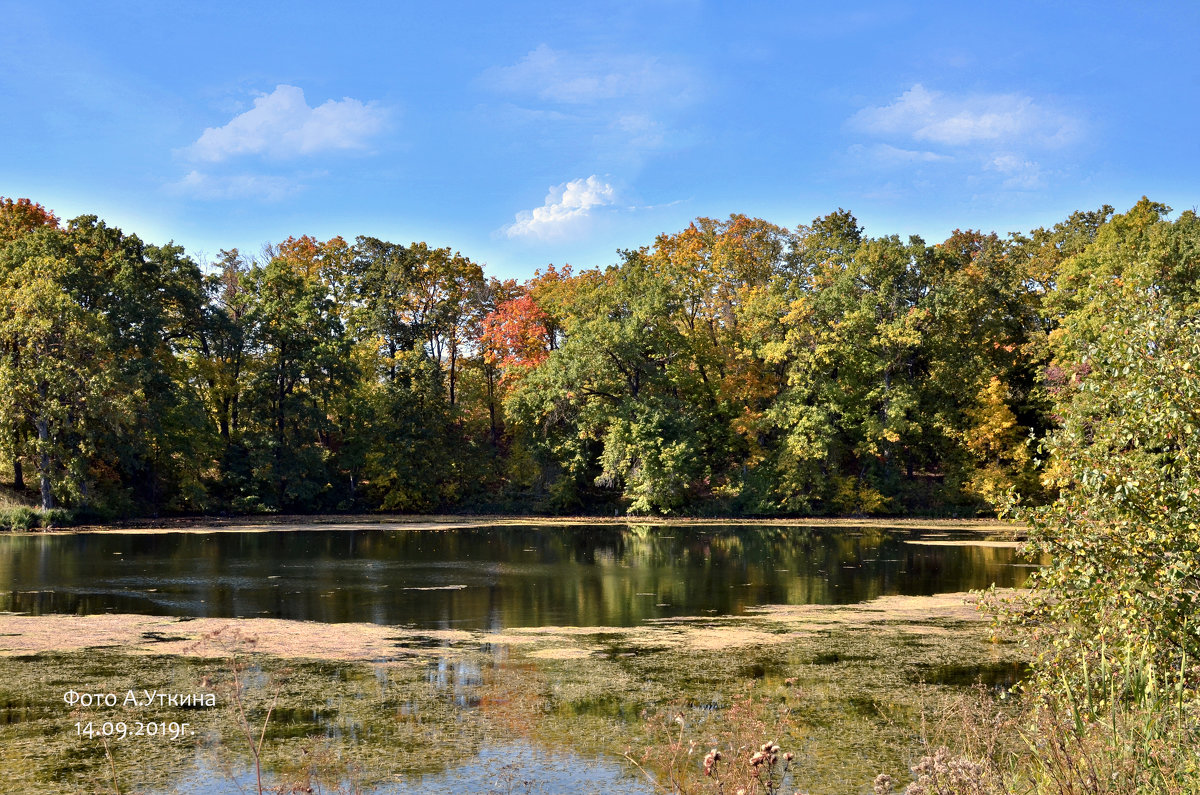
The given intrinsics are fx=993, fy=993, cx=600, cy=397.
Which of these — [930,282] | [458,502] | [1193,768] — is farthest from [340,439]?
[1193,768]

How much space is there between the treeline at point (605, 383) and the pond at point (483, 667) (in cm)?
1649

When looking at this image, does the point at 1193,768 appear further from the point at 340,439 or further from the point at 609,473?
the point at 340,439

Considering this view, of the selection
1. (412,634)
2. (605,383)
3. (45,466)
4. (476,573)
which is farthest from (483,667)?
(605,383)

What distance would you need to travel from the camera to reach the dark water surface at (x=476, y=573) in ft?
52.4

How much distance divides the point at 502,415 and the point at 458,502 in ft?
23.4

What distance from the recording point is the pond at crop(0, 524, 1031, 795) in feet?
24.5

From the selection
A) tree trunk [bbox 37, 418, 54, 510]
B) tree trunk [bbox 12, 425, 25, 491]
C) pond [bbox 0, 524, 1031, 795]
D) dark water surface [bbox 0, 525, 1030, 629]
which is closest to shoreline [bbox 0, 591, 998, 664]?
pond [bbox 0, 524, 1031, 795]

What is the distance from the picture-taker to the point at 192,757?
25.1 feet

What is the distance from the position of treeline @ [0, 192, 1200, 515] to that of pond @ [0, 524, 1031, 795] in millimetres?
16488

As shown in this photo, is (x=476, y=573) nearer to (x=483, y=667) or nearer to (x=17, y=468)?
(x=483, y=667)

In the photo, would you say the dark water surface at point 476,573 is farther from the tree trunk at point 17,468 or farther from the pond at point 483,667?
the tree trunk at point 17,468

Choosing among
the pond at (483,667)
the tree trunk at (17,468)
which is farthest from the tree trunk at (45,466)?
the pond at (483,667)

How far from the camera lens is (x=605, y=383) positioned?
41906mm

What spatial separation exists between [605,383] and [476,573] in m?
21.1
